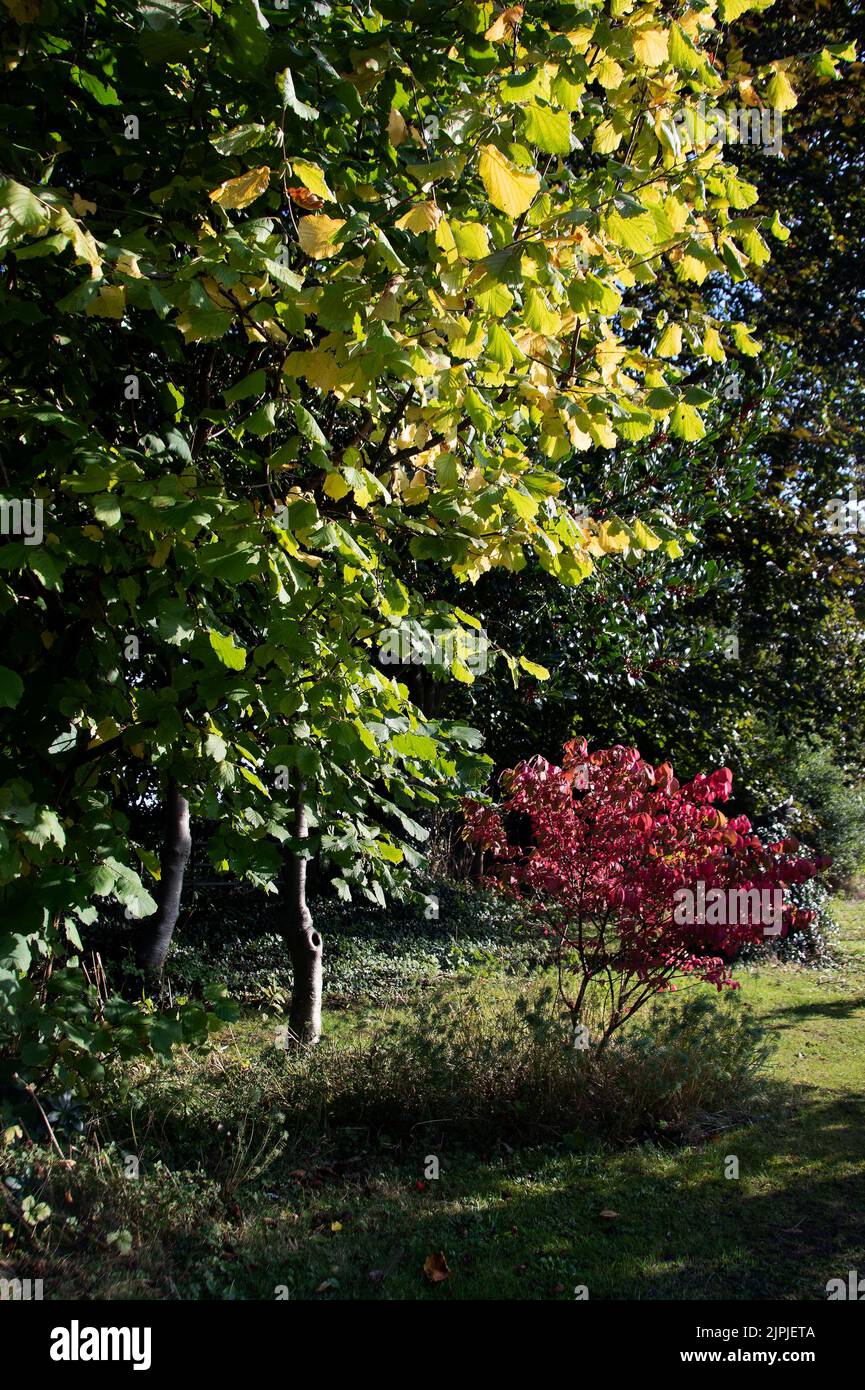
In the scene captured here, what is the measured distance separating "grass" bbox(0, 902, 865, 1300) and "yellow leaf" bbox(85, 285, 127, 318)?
10.8 ft

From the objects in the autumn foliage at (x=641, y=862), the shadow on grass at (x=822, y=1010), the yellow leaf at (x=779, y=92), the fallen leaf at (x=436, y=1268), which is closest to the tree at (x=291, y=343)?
the yellow leaf at (x=779, y=92)

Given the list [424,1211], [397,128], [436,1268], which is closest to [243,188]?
[397,128]

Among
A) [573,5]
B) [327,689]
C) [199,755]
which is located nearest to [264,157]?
[573,5]

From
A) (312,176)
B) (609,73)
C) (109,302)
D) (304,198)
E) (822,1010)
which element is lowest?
(822,1010)

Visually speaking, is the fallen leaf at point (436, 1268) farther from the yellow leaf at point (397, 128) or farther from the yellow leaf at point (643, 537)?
the yellow leaf at point (397, 128)

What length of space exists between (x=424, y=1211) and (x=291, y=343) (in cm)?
377

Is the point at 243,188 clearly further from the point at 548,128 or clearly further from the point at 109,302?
the point at 548,128

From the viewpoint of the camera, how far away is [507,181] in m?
2.58

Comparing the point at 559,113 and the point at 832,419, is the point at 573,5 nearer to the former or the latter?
the point at 559,113

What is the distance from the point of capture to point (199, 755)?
4.08 metres

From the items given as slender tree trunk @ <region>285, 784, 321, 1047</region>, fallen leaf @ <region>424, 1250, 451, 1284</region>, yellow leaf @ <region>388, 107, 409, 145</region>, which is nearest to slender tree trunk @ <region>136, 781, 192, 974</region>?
slender tree trunk @ <region>285, 784, 321, 1047</region>

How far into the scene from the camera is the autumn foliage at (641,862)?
588 centimetres
